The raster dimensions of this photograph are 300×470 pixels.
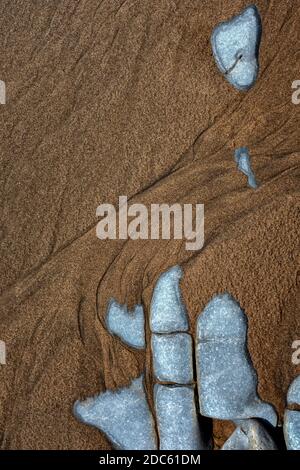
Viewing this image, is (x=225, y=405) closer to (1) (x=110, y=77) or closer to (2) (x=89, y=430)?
(2) (x=89, y=430)

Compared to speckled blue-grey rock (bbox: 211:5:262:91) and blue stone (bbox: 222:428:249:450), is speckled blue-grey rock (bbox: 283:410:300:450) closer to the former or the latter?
blue stone (bbox: 222:428:249:450)

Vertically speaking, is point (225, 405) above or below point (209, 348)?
below

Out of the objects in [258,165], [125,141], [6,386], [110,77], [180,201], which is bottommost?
[6,386]

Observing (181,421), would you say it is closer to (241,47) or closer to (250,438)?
(250,438)

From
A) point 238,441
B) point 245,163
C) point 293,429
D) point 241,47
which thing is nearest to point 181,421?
point 238,441

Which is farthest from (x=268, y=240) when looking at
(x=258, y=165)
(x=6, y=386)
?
(x=6, y=386)

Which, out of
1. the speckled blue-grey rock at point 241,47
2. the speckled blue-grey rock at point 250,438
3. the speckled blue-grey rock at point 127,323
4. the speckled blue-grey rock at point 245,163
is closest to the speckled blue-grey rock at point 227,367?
the speckled blue-grey rock at point 250,438

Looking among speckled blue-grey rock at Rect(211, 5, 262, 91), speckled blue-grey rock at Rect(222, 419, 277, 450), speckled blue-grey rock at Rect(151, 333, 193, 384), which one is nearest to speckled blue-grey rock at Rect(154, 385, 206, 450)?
speckled blue-grey rock at Rect(151, 333, 193, 384)
